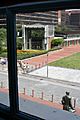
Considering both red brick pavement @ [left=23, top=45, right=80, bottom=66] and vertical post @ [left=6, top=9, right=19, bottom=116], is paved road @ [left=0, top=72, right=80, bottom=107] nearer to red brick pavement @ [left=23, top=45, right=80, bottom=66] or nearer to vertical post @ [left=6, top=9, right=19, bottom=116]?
red brick pavement @ [left=23, top=45, right=80, bottom=66]

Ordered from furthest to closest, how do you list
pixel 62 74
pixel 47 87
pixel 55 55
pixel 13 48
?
pixel 55 55 < pixel 62 74 < pixel 47 87 < pixel 13 48

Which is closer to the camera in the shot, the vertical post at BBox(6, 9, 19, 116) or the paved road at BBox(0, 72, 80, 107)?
the vertical post at BBox(6, 9, 19, 116)

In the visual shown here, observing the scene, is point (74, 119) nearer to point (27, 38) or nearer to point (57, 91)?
point (57, 91)

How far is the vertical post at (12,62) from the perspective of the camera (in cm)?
98

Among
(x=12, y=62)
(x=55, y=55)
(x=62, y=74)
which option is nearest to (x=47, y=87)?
(x=62, y=74)

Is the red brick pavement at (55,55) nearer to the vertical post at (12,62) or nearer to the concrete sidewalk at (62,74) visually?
the concrete sidewalk at (62,74)

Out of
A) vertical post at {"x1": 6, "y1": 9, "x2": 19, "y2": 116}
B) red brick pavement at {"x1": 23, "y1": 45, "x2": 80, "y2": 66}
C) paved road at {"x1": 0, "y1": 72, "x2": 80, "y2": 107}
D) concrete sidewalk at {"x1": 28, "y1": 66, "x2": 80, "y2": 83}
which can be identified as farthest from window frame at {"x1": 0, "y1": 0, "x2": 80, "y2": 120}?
red brick pavement at {"x1": 23, "y1": 45, "x2": 80, "y2": 66}

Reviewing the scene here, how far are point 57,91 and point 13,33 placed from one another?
728 cm

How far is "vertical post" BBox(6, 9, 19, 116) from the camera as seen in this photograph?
0.98 meters

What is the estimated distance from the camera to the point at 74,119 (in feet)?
3.50

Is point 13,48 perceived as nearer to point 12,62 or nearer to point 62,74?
point 12,62

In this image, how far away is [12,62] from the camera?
101 cm

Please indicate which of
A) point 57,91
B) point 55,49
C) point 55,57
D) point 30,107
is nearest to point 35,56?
point 55,57

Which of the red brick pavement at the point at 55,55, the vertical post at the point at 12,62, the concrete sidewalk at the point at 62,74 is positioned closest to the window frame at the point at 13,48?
the vertical post at the point at 12,62
